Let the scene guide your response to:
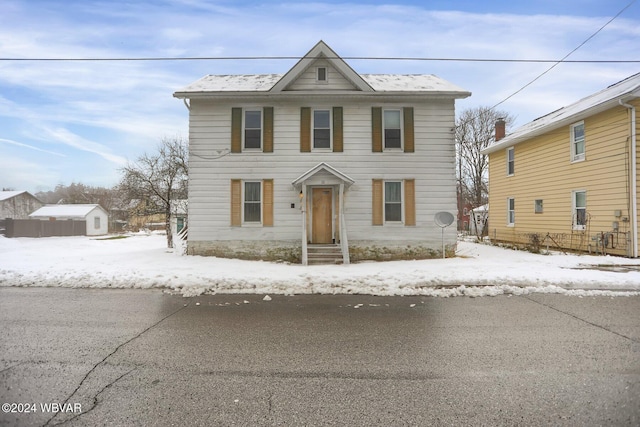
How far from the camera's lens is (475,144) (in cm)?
3566

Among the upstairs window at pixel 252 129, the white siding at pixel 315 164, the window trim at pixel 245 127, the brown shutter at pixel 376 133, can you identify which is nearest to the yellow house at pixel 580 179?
the white siding at pixel 315 164

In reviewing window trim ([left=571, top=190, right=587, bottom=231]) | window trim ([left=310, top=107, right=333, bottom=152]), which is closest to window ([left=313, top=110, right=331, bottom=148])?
window trim ([left=310, top=107, right=333, bottom=152])

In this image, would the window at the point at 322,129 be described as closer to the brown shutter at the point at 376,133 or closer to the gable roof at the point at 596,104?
the brown shutter at the point at 376,133

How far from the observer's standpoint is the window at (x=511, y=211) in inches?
746

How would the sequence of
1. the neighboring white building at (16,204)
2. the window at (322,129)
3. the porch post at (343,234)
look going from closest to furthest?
1. the porch post at (343,234)
2. the window at (322,129)
3. the neighboring white building at (16,204)

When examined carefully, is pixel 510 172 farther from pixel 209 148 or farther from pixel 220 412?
pixel 220 412

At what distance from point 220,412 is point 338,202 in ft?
35.9

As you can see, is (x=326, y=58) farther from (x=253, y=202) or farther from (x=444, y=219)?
(x=444, y=219)

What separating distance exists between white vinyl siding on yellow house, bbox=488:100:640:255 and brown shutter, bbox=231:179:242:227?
13.7 meters

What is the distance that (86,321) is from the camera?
16.5 feet

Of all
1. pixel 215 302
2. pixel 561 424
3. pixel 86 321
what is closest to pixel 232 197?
pixel 215 302

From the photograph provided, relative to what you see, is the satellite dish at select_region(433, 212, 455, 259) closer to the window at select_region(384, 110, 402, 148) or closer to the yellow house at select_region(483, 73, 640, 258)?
the window at select_region(384, 110, 402, 148)

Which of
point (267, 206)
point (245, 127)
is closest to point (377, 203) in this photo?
point (267, 206)

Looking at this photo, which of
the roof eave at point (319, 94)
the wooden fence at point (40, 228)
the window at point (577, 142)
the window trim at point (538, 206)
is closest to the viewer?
the roof eave at point (319, 94)
